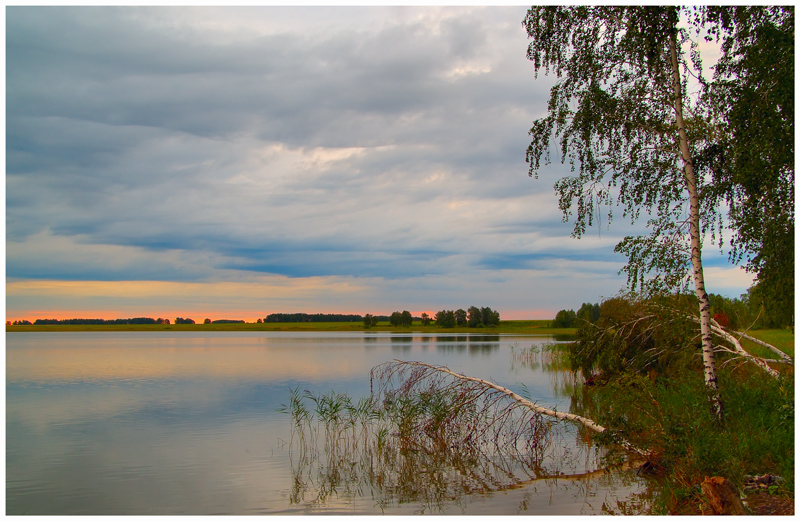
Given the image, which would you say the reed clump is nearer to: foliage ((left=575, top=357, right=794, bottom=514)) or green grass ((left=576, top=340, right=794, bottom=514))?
foliage ((left=575, top=357, right=794, bottom=514))

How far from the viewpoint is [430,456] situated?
46.6 ft

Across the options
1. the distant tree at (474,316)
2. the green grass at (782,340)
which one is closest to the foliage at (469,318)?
the distant tree at (474,316)

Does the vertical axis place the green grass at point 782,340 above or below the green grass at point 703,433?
above

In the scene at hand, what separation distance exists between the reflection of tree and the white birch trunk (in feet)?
12.6

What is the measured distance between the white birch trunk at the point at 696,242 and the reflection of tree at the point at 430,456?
384 centimetres

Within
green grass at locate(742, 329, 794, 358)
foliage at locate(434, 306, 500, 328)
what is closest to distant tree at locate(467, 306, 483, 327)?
foliage at locate(434, 306, 500, 328)

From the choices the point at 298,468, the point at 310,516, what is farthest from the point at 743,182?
the point at 298,468

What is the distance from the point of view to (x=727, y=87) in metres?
11.8

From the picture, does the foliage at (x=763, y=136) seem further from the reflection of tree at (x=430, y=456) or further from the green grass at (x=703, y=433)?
the reflection of tree at (x=430, y=456)

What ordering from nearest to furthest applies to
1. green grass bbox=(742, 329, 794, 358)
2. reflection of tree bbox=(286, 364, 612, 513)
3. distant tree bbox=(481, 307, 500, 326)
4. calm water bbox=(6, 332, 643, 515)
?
calm water bbox=(6, 332, 643, 515) → reflection of tree bbox=(286, 364, 612, 513) → green grass bbox=(742, 329, 794, 358) → distant tree bbox=(481, 307, 500, 326)

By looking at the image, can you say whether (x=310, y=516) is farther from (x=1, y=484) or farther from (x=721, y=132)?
(x=721, y=132)

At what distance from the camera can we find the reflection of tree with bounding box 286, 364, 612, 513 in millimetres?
11891

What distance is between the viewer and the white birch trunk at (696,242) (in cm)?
1148

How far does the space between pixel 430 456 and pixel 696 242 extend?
8256 mm
